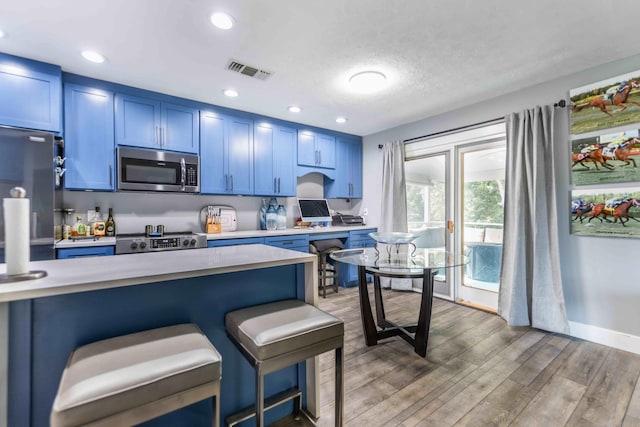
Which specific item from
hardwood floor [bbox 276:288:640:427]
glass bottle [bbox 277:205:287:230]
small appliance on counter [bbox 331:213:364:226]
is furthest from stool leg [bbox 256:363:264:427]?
small appliance on counter [bbox 331:213:364:226]

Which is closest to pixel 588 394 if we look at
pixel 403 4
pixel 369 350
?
pixel 369 350

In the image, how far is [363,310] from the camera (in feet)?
8.09

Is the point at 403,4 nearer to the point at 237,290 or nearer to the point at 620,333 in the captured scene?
the point at 237,290

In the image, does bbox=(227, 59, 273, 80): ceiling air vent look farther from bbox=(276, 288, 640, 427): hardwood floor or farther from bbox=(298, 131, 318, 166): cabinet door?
bbox=(276, 288, 640, 427): hardwood floor

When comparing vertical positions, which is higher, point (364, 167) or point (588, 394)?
point (364, 167)

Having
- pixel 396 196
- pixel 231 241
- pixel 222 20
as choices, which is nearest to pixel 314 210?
pixel 396 196

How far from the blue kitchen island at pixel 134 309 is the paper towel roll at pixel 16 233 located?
0.33 feet

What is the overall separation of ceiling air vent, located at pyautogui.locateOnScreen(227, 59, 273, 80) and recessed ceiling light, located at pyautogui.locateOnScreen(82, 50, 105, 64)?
1050 mm

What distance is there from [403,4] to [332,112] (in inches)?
79.4

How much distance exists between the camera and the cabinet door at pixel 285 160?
4.01 m

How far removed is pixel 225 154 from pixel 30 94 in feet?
Result: 5.72

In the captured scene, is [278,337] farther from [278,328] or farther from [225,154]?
[225,154]

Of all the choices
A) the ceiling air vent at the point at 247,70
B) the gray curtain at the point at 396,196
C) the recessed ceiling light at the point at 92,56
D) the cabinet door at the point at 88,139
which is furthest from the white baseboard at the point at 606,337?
the recessed ceiling light at the point at 92,56

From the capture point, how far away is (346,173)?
4.84 metres
